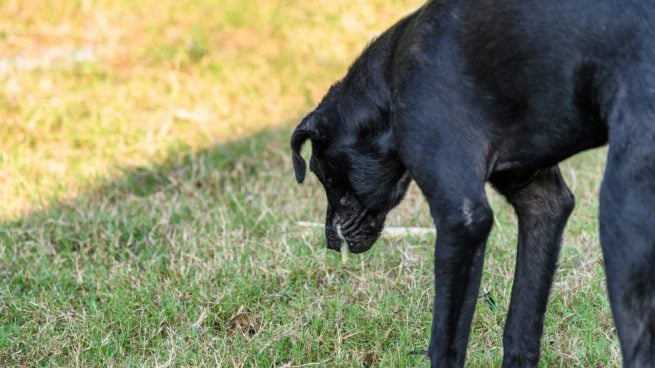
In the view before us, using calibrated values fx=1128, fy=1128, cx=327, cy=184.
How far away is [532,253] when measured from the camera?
4504 mm

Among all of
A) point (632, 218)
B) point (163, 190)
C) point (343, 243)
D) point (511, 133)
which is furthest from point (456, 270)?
point (163, 190)

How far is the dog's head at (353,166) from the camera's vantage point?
4.59 metres

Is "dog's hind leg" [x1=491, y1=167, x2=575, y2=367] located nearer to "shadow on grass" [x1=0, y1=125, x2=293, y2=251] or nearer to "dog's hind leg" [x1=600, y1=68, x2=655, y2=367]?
"dog's hind leg" [x1=600, y1=68, x2=655, y2=367]

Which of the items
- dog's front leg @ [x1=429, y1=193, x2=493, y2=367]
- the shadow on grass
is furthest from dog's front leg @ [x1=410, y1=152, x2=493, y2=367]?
the shadow on grass

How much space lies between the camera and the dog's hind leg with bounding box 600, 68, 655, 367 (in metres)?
Answer: 3.62

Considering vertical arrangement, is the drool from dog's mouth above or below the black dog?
below

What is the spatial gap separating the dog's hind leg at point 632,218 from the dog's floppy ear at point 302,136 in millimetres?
1368

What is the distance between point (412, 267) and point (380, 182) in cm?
118

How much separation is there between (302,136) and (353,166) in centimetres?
25

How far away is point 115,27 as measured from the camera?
33.1 ft

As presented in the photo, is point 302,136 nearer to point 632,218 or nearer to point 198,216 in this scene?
point 632,218

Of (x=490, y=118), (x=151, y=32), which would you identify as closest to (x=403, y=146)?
(x=490, y=118)

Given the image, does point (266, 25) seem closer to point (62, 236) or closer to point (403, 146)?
point (62, 236)

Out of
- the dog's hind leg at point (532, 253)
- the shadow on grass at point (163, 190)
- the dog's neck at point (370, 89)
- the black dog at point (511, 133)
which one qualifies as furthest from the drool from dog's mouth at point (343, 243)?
the shadow on grass at point (163, 190)
